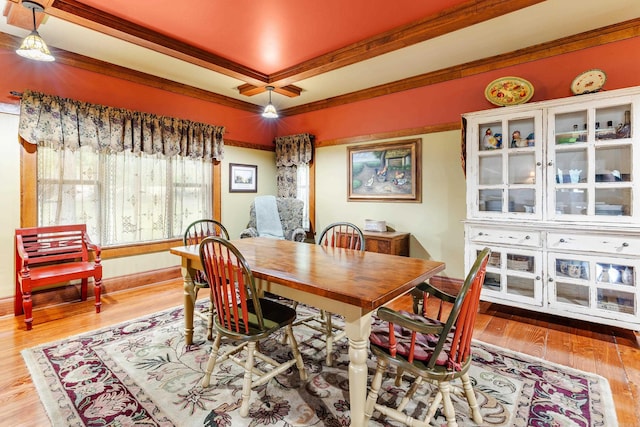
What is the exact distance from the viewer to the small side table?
3801mm

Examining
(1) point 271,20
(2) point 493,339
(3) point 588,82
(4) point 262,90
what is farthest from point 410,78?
(2) point 493,339

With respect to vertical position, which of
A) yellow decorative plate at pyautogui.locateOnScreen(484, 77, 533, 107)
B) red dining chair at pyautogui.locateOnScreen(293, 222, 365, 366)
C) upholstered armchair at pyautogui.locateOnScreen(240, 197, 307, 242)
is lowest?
red dining chair at pyautogui.locateOnScreen(293, 222, 365, 366)

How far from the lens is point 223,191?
483 centimetres

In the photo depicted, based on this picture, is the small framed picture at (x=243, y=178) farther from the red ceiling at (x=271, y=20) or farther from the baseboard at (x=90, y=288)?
the red ceiling at (x=271, y=20)

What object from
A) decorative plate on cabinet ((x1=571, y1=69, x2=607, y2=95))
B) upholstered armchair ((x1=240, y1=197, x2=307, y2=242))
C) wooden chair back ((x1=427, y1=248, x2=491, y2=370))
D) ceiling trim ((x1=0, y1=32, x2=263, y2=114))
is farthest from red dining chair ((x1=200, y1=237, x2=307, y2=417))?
decorative plate on cabinet ((x1=571, y1=69, x2=607, y2=95))

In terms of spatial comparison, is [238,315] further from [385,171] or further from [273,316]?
[385,171]

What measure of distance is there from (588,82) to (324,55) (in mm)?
2418

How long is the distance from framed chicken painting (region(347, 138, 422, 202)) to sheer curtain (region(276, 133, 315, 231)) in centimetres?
85

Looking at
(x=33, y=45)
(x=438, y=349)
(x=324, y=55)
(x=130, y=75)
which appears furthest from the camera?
(x=130, y=75)

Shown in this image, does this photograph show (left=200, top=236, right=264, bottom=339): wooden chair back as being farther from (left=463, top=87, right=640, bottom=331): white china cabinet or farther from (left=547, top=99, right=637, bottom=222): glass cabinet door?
(left=547, top=99, right=637, bottom=222): glass cabinet door

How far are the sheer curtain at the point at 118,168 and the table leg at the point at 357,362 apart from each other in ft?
11.2

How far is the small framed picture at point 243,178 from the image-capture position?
16.2 ft

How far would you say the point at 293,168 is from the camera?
534 centimetres

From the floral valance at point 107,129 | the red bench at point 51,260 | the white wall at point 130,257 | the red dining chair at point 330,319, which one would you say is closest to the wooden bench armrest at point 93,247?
the red bench at point 51,260
